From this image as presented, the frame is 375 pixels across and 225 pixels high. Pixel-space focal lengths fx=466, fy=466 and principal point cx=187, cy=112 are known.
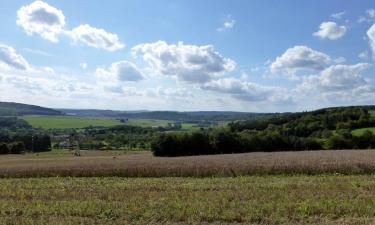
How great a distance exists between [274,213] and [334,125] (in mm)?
97838

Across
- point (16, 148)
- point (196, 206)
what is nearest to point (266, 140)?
point (16, 148)

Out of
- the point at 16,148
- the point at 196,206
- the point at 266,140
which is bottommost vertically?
the point at 16,148

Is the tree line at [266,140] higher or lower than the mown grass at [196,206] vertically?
lower

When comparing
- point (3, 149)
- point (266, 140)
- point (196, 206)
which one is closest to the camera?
point (196, 206)

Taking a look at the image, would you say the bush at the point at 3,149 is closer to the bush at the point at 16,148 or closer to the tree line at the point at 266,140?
the bush at the point at 16,148

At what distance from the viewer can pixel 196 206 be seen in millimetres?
16828

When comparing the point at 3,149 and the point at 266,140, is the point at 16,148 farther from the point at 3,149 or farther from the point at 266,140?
the point at 266,140

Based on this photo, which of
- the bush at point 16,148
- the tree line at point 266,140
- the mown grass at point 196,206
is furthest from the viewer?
the bush at point 16,148

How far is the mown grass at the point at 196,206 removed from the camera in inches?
588

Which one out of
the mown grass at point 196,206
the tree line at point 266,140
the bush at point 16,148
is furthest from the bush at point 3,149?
the mown grass at point 196,206

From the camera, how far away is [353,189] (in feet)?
70.7

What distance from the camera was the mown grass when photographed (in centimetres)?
1495

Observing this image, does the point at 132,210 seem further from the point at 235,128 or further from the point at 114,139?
the point at 114,139

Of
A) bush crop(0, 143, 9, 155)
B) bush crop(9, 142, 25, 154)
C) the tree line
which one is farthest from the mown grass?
bush crop(9, 142, 25, 154)
